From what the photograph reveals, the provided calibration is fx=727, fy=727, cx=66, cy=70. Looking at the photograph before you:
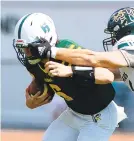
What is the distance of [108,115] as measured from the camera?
153 inches

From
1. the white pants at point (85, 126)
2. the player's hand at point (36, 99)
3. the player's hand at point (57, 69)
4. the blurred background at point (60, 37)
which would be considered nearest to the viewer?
the player's hand at point (57, 69)

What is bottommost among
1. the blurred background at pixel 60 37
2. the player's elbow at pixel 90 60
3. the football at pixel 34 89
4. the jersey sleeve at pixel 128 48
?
the blurred background at pixel 60 37

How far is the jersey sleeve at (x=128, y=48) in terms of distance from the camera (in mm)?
3461

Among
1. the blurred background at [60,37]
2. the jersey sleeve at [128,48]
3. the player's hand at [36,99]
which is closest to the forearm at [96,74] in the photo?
the jersey sleeve at [128,48]

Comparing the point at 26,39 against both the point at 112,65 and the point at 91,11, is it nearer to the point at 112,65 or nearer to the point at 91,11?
the point at 112,65

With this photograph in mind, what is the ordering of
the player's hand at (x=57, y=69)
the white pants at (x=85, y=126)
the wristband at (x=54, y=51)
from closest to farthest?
1. the player's hand at (x=57, y=69)
2. the wristband at (x=54, y=51)
3. the white pants at (x=85, y=126)

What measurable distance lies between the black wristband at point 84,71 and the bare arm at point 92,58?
0.08 feet

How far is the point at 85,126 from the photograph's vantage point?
3.84 m

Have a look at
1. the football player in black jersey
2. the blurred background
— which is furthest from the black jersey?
the blurred background

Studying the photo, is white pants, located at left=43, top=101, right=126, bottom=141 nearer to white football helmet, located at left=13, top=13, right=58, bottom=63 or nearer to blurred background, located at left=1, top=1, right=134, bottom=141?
white football helmet, located at left=13, top=13, right=58, bottom=63

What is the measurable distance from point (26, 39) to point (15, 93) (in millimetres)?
3409

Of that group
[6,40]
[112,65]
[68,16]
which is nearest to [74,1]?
[68,16]

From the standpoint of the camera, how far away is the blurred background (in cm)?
672

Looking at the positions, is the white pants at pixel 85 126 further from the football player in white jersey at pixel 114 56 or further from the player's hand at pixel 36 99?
the football player in white jersey at pixel 114 56
